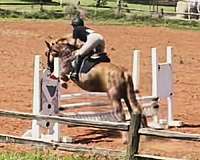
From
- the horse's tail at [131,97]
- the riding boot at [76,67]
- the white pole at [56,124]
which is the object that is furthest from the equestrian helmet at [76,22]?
the horse's tail at [131,97]

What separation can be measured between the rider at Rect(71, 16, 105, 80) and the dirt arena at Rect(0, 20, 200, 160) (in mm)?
1286

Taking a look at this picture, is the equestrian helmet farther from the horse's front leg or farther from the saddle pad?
the horse's front leg

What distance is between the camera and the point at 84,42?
39.6ft

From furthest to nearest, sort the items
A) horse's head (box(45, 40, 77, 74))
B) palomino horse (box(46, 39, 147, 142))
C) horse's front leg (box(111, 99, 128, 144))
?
horse's head (box(45, 40, 77, 74))
horse's front leg (box(111, 99, 128, 144))
palomino horse (box(46, 39, 147, 142))

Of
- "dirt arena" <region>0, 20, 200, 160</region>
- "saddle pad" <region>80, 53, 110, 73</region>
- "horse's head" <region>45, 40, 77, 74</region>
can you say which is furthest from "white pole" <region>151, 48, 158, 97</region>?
"horse's head" <region>45, 40, 77, 74</region>

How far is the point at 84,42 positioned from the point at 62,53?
1.33 ft

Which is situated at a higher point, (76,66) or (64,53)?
(64,53)

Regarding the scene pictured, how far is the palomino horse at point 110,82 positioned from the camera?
37.9 ft

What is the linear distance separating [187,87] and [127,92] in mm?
7090

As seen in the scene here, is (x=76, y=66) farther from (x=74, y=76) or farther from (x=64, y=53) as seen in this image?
(x=64, y=53)

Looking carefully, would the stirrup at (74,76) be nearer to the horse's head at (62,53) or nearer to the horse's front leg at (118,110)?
the horse's head at (62,53)

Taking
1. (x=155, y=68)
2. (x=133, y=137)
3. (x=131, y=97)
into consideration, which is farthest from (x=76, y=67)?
(x=133, y=137)

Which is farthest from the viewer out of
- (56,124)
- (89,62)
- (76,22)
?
(76,22)

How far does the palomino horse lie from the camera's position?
11.6 meters
